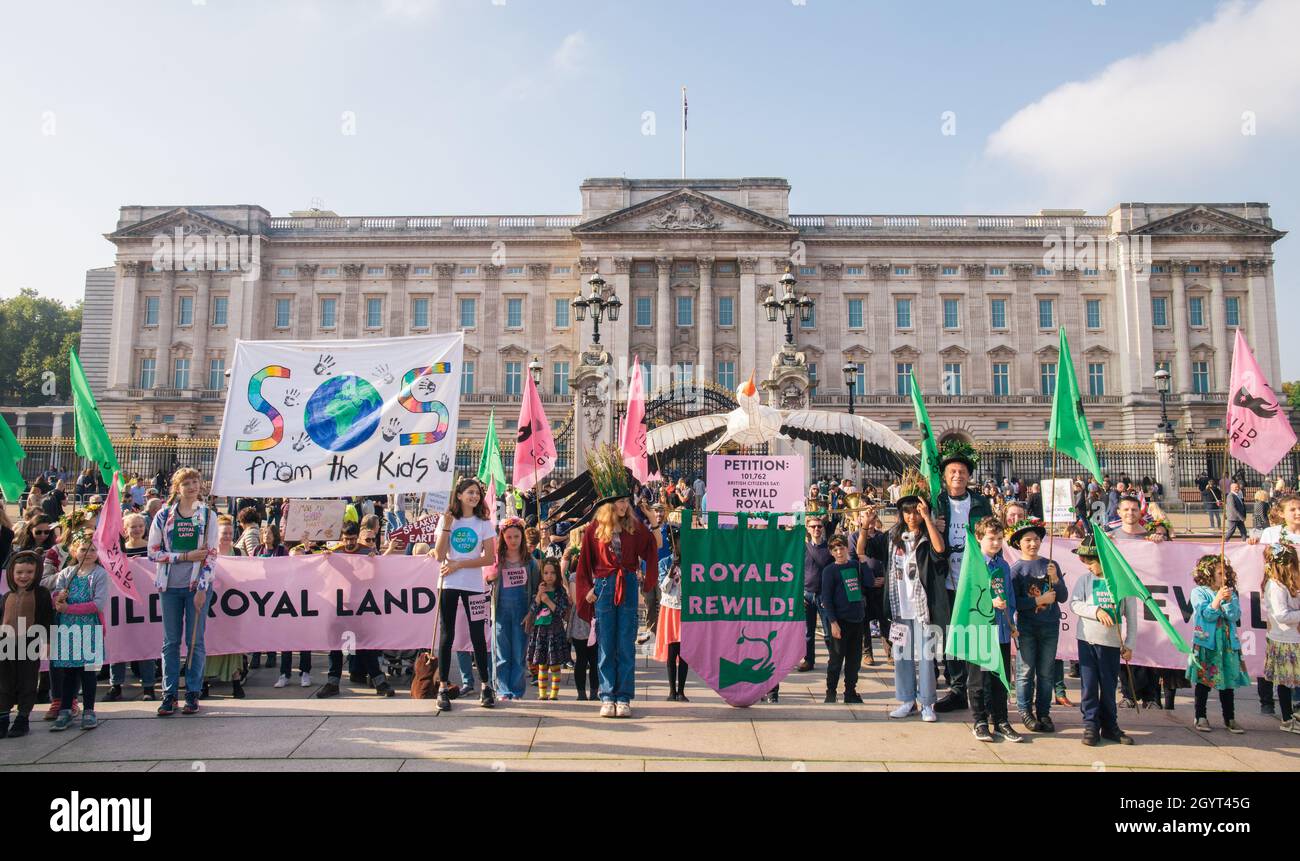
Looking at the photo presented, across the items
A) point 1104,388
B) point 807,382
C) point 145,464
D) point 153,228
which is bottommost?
point 145,464

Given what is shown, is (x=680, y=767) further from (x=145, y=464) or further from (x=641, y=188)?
(x=641, y=188)

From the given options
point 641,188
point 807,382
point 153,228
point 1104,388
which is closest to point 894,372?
point 1104,388

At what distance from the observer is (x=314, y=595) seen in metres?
8.36

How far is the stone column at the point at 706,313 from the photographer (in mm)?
48531

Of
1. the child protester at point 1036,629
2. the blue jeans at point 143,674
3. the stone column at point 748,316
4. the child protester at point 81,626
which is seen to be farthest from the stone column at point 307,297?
the child protester at point 1036,629

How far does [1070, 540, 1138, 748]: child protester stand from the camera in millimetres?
6418

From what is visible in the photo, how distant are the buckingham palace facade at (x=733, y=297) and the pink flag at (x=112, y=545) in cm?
4091

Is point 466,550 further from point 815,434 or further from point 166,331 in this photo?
point 166,331

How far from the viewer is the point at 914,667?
7316mm

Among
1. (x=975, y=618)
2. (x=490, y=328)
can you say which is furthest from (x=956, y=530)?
(x=490, y=328)

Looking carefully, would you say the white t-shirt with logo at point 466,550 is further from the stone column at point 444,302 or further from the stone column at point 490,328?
the stone column at point 444,302

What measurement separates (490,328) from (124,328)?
78.0 feet

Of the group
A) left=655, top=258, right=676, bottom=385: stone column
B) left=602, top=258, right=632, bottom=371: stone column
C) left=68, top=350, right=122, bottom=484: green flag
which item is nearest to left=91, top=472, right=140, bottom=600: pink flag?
left=68, top=350, right=122, bottom=484: green flag
